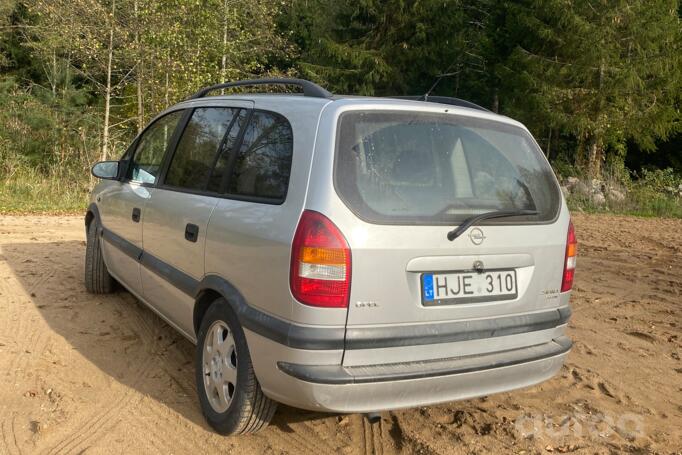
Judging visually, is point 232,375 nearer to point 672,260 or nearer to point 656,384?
point 656,384

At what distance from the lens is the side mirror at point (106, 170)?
503cm

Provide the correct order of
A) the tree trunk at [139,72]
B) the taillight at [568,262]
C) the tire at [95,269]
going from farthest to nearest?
the tree trunk at [139,72]
the tire at [95,269]
the taillight at [568,262]

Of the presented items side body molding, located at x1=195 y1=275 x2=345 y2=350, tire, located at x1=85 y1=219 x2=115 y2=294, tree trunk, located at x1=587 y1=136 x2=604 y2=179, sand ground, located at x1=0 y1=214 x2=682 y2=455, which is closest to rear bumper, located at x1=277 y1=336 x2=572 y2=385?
side body molding, located at x1=195 y1=275 x2=345 y2=350

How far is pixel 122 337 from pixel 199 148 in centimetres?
173

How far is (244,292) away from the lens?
2957 mm

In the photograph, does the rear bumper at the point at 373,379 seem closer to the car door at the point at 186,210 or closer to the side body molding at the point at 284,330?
the side body molding at the point at 284,330

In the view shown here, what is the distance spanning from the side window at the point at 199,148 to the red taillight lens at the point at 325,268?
3.94 feet

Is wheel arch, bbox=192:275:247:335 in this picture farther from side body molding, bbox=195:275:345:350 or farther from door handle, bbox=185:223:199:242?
door handle, bbox=185:223:199:242

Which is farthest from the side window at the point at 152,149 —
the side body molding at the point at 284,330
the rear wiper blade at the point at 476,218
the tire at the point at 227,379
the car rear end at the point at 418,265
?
the rear wiper blade at the point at 476,218

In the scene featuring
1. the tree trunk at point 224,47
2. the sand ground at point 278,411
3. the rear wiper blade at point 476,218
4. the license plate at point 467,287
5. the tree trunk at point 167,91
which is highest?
the tree trunk at point 224,47

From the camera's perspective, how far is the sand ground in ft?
10.4

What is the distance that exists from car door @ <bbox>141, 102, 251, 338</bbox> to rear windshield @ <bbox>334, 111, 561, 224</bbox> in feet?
3.14

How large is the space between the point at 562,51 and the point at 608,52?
1.97 metres

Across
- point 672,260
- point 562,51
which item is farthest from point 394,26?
point 672,260
